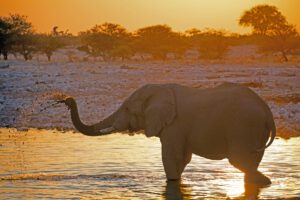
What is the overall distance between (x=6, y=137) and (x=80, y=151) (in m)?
3.24

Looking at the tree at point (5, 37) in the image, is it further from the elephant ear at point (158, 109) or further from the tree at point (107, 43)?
the elephant ear at point (158, 109)

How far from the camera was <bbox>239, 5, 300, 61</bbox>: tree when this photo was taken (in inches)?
2185

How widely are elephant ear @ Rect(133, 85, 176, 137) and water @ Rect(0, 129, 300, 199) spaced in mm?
802

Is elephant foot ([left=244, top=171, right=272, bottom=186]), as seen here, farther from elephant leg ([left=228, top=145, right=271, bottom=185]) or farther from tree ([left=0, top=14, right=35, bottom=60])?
tree ([left=0, top=14, right=35, bottom=60])

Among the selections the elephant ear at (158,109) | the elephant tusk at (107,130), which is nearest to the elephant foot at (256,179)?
the elephant ear at (158,109)

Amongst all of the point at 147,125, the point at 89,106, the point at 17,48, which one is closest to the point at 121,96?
the point at 89,106

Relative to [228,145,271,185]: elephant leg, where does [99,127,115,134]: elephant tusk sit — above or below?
above

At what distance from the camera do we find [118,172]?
38.9 ft

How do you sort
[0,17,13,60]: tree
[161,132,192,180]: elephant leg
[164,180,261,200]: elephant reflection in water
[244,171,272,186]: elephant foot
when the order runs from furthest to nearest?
[0,17,13,60]: tree
[161,132,192,180]: elephant leg
[244,171,272,186]: elephant foot
[164,180,261,200]: elephant reflection in water

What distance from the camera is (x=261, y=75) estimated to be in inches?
1183

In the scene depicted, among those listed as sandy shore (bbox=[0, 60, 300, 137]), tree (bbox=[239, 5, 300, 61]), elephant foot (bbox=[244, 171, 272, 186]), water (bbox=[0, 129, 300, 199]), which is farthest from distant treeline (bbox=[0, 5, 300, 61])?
elephant foot (bbox=[244, 171, 272, 186])

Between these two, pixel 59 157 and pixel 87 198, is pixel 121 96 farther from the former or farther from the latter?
pixel 87 198

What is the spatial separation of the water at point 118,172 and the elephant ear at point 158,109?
0.80 meters

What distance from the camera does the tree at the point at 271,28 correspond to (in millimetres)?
55500
